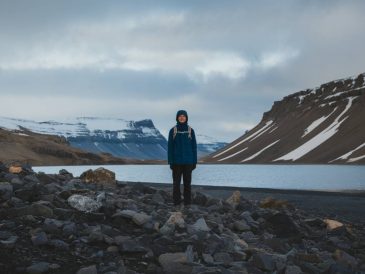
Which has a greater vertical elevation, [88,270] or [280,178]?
[280,178]

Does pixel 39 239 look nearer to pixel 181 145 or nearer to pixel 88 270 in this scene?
pixel 88 270

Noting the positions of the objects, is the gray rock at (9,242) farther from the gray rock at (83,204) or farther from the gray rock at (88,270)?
the gray rock at (83,204)

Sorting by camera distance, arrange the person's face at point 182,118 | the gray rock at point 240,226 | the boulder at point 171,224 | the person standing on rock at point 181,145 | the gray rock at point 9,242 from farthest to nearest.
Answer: the person standing on rock at point 181,145, the person's face at point 182,118, the gray rock at point 240,226, the boulder at point 171,224, the gray rock at point 9,242

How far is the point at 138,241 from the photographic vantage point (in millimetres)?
10344

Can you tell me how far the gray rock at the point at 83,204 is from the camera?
1217 cm

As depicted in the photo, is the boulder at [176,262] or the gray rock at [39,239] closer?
the boulder at [176,262]

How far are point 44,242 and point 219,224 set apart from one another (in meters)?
5.25

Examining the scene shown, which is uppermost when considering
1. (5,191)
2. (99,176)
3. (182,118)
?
(182,118)

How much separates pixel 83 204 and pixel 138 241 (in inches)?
96.6

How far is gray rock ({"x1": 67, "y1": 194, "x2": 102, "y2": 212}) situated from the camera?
12.2m

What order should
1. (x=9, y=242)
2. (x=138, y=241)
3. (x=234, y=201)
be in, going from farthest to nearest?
(x=234, y=201) → (x=138, y=241) → (x=9, y=242)

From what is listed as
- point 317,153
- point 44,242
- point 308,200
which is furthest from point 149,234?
point 317,153

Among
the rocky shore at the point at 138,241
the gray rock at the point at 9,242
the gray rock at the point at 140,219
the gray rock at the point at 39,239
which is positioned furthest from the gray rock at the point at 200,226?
the gray rock at the point at 9,242

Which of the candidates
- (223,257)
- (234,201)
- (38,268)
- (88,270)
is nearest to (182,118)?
(234,201)
